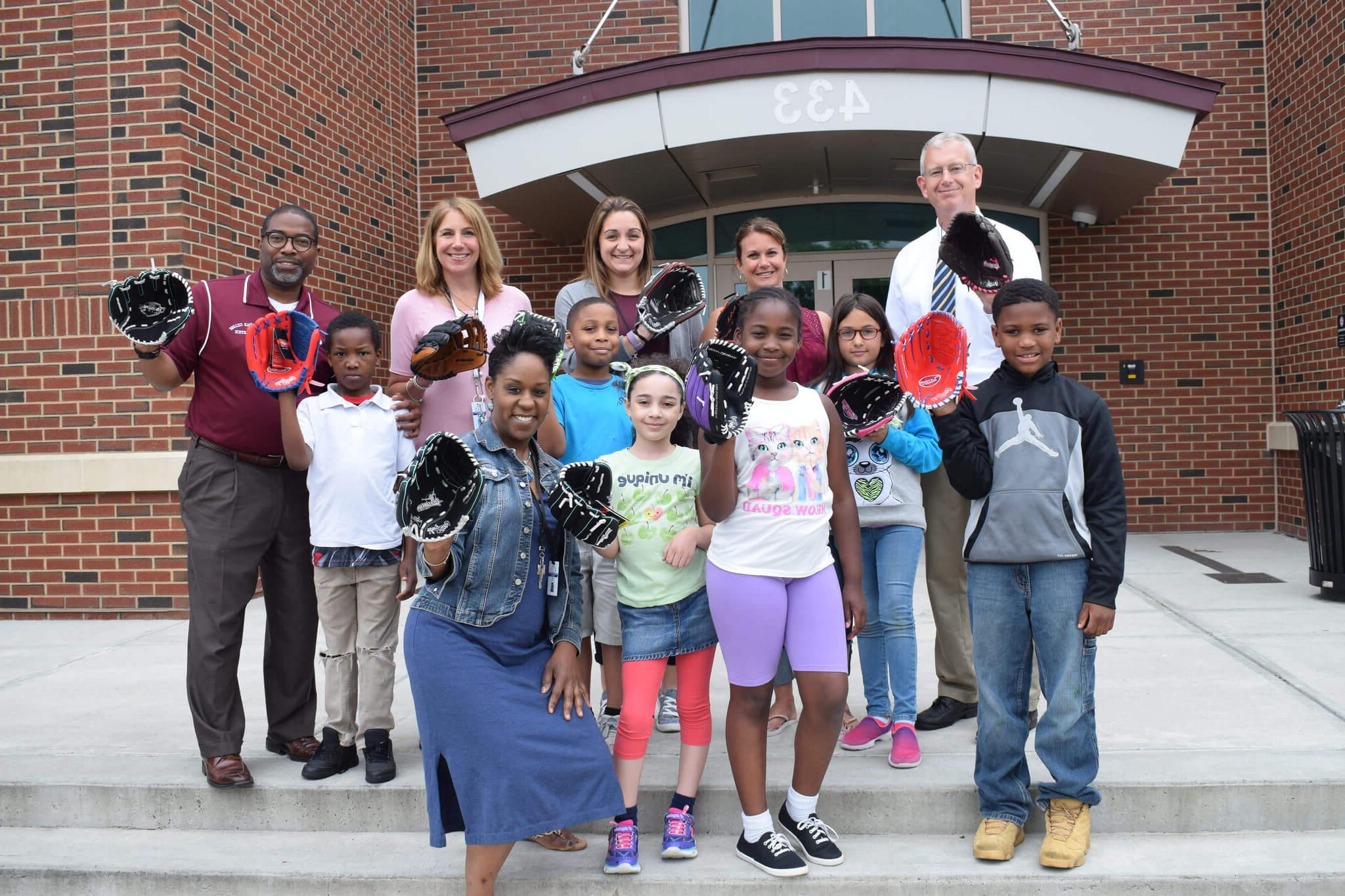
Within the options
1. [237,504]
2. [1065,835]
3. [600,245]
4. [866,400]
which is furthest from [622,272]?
[1065,835]

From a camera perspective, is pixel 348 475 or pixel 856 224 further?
pixel 856 224

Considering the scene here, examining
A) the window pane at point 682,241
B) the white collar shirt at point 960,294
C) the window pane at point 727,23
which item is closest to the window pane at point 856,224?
the window pane at point 682,241

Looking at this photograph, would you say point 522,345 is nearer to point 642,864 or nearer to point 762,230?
point 762,230

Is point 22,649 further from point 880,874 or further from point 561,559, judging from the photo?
point 880,874

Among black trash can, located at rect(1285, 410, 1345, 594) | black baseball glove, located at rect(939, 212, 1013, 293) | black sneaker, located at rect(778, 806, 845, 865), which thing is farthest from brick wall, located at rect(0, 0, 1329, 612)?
black baseball glove, located at rect(939, 212, 1013, 293)

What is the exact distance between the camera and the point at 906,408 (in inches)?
136

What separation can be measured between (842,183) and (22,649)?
6842mm

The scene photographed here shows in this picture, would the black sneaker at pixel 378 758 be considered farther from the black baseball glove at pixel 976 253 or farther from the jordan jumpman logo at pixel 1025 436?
the black baseball glove at pixel 976 253

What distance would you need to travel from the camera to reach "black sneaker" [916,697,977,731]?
376 cm

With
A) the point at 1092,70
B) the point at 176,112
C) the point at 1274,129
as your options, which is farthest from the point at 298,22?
the point at 1274,129

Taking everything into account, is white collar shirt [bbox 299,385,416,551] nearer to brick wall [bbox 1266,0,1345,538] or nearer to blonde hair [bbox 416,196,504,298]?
blonde hair [bbox 416,196,504,298]

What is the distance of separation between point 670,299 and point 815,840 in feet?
6.14

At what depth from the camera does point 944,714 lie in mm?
3766

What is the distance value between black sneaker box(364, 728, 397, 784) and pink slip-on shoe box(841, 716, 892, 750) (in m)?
1.58
